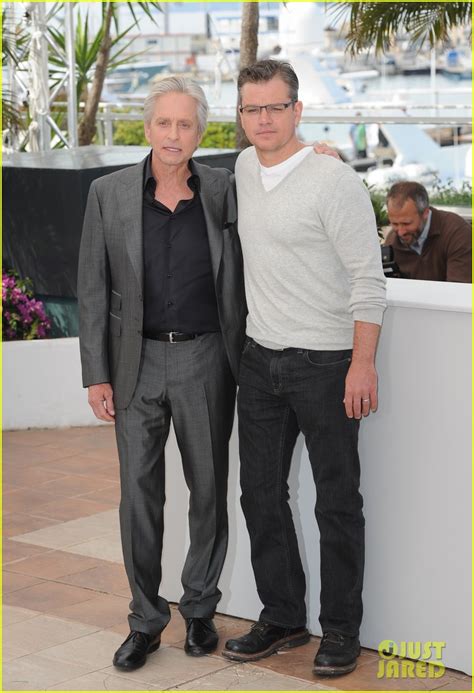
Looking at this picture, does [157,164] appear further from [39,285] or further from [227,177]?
[39,285]

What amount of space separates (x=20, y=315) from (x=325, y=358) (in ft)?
14.7

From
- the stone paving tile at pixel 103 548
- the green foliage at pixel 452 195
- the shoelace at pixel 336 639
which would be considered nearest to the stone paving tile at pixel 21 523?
the stone paving tile at pixel 103 548

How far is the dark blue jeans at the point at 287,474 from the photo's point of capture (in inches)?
156

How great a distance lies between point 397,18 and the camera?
403 inches

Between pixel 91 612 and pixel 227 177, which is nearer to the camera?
pixel 227 177

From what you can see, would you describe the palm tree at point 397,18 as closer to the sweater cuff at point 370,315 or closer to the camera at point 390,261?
the camera at point 390,261

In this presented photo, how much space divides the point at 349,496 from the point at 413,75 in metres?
62.6

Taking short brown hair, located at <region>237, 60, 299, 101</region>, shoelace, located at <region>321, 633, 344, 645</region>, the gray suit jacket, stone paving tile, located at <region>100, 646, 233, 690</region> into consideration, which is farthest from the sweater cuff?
stone paving tile, located at <region>100, 646, 233, 690</region>

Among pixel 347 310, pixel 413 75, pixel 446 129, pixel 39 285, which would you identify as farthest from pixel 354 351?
pixel 413 75

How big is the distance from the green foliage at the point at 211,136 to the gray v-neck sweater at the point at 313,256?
12513 mm

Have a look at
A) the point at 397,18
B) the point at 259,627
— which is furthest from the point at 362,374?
the point at 397,18

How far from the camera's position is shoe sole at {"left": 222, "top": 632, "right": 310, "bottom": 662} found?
4207 mm

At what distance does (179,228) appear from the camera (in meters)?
4.11

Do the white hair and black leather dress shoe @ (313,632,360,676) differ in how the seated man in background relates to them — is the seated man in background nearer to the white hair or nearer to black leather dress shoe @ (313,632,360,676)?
the white hair
